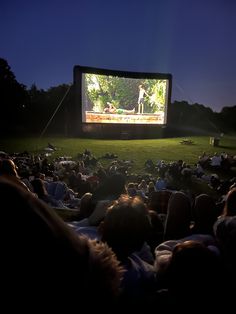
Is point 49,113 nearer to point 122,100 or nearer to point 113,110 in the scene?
point 113,110

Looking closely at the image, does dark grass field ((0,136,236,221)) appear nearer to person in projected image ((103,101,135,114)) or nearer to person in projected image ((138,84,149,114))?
person in projected image ((138,84,149,114))

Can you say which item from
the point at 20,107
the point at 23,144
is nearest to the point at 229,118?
the point at 20,107

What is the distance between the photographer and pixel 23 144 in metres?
23.1

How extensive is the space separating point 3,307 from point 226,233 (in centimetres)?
201

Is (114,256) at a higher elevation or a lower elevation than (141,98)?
lower

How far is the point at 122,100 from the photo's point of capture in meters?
28.3

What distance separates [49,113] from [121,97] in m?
11.2

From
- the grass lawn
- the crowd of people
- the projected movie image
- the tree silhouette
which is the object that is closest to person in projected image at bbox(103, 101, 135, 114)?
the projected movie image

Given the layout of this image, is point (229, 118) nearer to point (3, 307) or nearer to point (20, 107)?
point (20, 107)

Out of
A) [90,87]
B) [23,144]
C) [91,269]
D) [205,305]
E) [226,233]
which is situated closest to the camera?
[91,269]

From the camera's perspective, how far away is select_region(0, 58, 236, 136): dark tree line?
34.7 m

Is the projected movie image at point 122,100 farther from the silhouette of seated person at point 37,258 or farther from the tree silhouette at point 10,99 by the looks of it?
the silhouette of seated person at point 37,258

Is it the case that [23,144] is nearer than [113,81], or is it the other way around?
[23,144]

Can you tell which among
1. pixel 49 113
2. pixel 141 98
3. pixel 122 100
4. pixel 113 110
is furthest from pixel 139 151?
pixel 49 113
